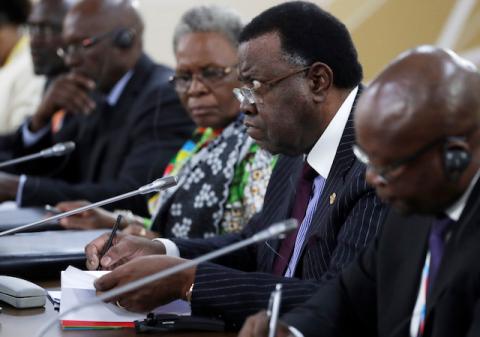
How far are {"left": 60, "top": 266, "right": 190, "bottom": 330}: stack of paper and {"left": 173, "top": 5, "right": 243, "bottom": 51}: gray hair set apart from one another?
1348 mm

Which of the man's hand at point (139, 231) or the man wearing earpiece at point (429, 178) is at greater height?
the man wearing earpiece at point (429, 178)

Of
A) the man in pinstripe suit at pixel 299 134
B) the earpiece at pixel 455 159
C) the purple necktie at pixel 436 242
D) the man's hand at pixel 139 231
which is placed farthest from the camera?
the man's hand at pixel 139 231

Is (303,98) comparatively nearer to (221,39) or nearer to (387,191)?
(387,191)

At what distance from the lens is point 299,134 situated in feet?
7.04

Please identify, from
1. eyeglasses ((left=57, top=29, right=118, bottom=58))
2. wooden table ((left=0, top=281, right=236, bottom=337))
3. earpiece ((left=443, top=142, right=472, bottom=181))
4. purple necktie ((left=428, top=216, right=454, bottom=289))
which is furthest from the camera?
eyeglasses ((left=57, top=29, right=118, bottom=58))

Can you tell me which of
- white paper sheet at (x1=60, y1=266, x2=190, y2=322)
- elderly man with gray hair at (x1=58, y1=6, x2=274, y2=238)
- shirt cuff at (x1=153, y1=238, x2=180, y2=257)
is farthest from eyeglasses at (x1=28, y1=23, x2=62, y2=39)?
white paper sheet at (x1=60, y1=266, x2=190, y2=322)

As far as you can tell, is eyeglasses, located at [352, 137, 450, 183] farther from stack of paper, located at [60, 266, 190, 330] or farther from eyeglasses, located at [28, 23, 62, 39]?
eyeglasses, located at [28, 23, 62, 39]

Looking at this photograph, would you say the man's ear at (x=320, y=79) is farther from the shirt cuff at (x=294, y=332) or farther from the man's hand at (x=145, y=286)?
the shirt cuff at (x=294, y=332)

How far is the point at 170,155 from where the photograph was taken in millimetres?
3652

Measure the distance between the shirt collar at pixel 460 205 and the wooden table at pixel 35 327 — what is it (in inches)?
22.7

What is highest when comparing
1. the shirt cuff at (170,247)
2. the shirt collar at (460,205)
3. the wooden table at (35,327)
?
the shirt collar at (460,205)

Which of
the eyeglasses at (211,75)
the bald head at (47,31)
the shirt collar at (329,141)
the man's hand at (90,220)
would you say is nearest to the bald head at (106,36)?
the bald head at (47,31)

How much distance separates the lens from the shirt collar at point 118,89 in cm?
406

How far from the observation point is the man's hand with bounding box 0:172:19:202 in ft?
11.8
